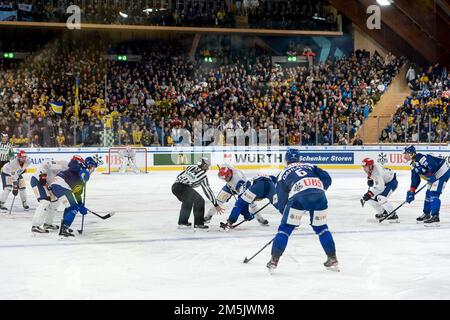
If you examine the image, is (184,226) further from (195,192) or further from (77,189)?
(77,189)

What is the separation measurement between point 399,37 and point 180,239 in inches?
1044

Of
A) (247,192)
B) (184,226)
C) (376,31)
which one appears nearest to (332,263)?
(247,192)

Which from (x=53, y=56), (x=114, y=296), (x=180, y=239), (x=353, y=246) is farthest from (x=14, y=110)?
(x=114, y=296)

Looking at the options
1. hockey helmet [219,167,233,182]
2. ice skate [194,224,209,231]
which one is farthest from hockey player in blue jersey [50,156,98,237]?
hockey helmet [219,167,233,182]

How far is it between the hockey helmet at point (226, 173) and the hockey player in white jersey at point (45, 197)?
2.48 metres

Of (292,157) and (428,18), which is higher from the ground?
(428,18)

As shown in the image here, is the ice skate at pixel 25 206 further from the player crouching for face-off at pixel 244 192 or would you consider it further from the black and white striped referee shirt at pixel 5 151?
the player crouching for face-off at pixel 244 192

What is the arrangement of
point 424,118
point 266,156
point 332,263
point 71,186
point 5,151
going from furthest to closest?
point 266,156
point 424,118
point 5,151
point 71,186
point 332,263

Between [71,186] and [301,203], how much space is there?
396 cm

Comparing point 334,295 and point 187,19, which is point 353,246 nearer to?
point 334,295

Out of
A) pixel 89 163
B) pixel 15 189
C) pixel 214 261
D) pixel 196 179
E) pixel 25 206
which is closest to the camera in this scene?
pixel 214 261

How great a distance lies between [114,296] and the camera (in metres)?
6.53

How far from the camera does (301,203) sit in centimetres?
746
